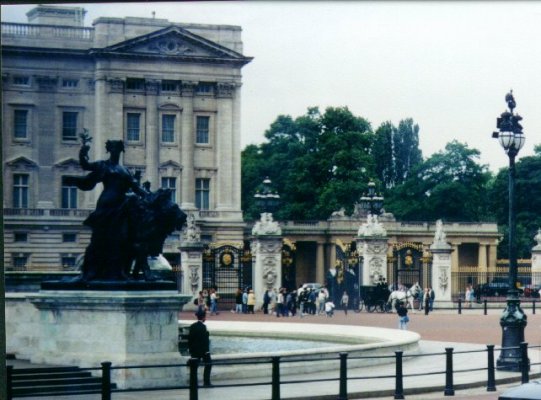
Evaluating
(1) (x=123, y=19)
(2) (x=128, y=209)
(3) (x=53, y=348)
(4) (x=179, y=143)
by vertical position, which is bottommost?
(3) (x=53, y=348)

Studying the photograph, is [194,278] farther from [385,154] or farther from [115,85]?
[385,154]

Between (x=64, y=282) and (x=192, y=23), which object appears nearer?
(x=64, y=282)

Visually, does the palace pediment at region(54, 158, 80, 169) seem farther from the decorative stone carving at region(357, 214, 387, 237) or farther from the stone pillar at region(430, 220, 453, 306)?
the stone pillar at region(430, 220, 453, 306)

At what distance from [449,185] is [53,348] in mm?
66533

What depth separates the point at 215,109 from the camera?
264 ft

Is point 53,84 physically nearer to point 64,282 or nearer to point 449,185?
point 449,185

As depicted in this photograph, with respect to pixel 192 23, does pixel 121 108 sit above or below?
below

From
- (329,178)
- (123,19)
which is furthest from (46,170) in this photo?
(329,178)

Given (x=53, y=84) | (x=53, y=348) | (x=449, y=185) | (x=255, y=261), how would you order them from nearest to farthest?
(x=53, y=348), (x=255, y=261), (x=53, y=84), (x=449, y=185)

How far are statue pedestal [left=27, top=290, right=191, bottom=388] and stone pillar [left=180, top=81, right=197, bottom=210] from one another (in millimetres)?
59655

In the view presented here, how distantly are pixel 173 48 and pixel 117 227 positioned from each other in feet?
196

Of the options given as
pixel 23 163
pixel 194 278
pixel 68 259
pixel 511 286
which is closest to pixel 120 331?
pixel 511 286

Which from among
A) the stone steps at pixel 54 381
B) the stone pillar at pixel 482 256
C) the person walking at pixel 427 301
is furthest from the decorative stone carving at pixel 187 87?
the stone steps at pixel 54 381

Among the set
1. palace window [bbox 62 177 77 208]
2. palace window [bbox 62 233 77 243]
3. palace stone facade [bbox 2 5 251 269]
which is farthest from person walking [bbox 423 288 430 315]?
palace window [bbox 62 177 77 208]
